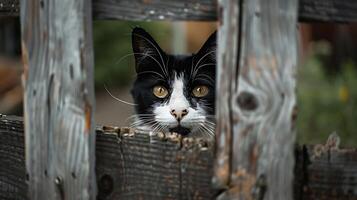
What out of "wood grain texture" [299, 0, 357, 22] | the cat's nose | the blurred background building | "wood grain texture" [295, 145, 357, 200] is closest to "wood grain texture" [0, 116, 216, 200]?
"wood grain texture" [295, 145, 357, 200]

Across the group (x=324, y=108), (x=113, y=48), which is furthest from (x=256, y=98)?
(x=113, y=48)

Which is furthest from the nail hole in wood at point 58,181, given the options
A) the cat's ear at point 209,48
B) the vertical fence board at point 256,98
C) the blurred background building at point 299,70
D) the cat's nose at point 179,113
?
the blurred background building at point 299,70

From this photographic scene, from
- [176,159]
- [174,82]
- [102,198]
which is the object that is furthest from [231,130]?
[174,82]

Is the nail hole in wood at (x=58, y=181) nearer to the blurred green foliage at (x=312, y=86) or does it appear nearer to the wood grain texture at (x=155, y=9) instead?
the wood grain texture at (x=155, y=9)

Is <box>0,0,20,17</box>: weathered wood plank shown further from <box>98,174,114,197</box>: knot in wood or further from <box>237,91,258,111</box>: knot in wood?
<box>237,91,258,111</box>: knot in wood

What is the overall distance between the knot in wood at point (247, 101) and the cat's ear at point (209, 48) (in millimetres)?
1069

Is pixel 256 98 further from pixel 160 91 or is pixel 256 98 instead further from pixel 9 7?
pixel 160 91

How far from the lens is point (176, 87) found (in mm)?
2658

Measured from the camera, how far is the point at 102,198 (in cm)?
184

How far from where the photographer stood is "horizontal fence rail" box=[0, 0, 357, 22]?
5.13ft

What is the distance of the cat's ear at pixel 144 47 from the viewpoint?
2568 mm

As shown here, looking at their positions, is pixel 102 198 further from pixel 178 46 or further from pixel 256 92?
pixel 178 46

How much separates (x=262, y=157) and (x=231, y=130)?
4.4 inches

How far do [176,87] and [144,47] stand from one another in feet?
0.75
